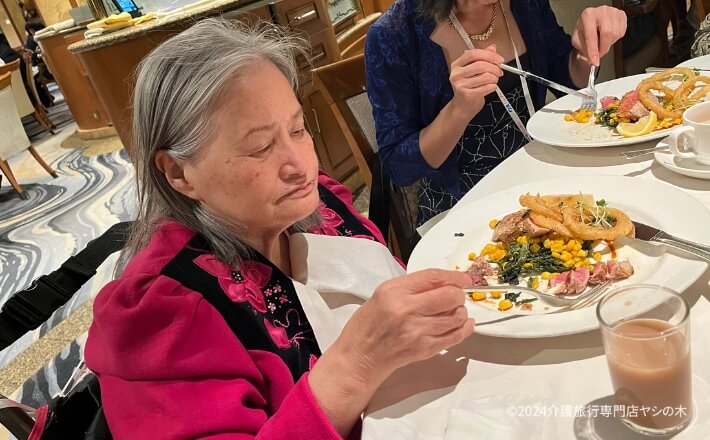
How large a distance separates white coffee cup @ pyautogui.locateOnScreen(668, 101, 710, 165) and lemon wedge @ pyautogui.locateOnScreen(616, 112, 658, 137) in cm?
19

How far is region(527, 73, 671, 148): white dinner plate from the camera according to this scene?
4.31 feet

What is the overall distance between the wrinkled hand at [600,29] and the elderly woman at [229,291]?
3.28 feet

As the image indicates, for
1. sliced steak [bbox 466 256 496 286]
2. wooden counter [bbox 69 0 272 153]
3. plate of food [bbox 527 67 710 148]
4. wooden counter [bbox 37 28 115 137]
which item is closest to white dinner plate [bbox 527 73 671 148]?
plate of food [bbox 527 67 710 148]

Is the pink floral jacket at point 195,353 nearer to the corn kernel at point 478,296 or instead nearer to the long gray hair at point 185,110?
the long gray hair at point 185,110

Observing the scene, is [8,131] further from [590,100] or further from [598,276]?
[598,276]

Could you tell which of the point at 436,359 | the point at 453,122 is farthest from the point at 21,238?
the point at 436,359

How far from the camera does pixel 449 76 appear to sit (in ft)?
5.77

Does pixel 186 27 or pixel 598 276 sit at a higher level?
pixel 186 27

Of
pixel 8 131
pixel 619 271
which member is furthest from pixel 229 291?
pixel 8 131

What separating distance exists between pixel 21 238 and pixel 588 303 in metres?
5.42

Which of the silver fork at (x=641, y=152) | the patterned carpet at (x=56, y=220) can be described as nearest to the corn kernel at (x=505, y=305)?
the silver fork at (x=641, y=152)

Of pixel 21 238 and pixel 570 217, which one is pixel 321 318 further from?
pixel 21 238

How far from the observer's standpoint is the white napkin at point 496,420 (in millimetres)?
689

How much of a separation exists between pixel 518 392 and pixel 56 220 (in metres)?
5.47
